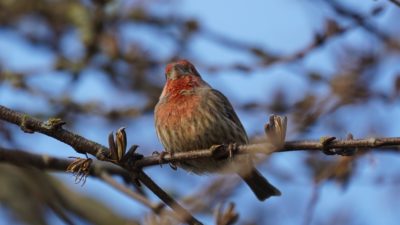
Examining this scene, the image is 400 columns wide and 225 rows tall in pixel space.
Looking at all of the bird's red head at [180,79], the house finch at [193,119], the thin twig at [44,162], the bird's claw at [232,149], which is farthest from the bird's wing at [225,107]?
the bird's claw at [232,149]

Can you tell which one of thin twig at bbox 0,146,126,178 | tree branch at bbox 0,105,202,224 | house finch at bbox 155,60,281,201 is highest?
house finch at bbox 155,60,281,201

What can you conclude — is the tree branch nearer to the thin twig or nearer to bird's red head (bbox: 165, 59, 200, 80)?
the thin twig

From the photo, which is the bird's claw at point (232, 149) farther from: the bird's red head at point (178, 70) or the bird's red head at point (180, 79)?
the bird's red head at point (178, 70)

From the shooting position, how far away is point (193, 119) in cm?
557

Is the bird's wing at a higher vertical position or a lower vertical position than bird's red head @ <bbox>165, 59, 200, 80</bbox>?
lower

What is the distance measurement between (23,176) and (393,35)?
4.55 m

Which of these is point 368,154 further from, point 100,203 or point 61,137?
point 100,203

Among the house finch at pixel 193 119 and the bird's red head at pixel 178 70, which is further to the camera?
the bird's red head at pixel 178 70

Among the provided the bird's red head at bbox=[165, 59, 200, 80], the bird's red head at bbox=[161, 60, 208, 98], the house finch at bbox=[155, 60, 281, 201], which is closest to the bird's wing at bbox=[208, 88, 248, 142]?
the house finch at bbox=[155, 60, 281, 201]

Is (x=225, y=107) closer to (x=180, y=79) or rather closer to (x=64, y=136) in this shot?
(x=180, y=79)

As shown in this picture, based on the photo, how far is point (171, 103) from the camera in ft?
19.0

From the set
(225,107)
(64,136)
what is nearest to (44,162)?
(64,136)

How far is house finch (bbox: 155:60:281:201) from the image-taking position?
5.47 meters

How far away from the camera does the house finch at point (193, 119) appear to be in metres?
5.47
